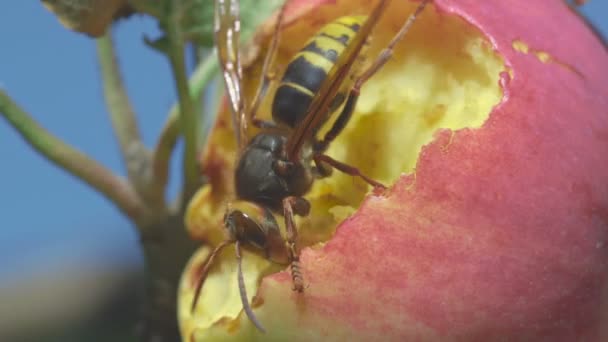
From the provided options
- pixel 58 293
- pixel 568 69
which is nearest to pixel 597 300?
pixel 568 69

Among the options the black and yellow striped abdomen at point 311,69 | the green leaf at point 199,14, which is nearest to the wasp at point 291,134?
the black and yellow striped abdomen at point 311,69

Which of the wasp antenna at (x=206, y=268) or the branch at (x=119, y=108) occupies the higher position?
the wasp antenna at (x=206, y=268)

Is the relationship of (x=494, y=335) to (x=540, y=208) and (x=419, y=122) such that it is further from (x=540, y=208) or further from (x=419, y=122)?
(x=419, y=122)

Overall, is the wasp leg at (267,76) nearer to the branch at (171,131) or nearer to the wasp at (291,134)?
the wasp at (291,134)

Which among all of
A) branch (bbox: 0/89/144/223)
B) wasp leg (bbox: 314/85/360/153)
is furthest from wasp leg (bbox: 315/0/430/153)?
branch (bbox: 0/89/144/223)

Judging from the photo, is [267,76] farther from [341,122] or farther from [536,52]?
[536,52]

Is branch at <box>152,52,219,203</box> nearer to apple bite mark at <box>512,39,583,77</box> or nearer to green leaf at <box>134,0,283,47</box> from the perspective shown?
green leaf at <box>134,0,283,47</box>
